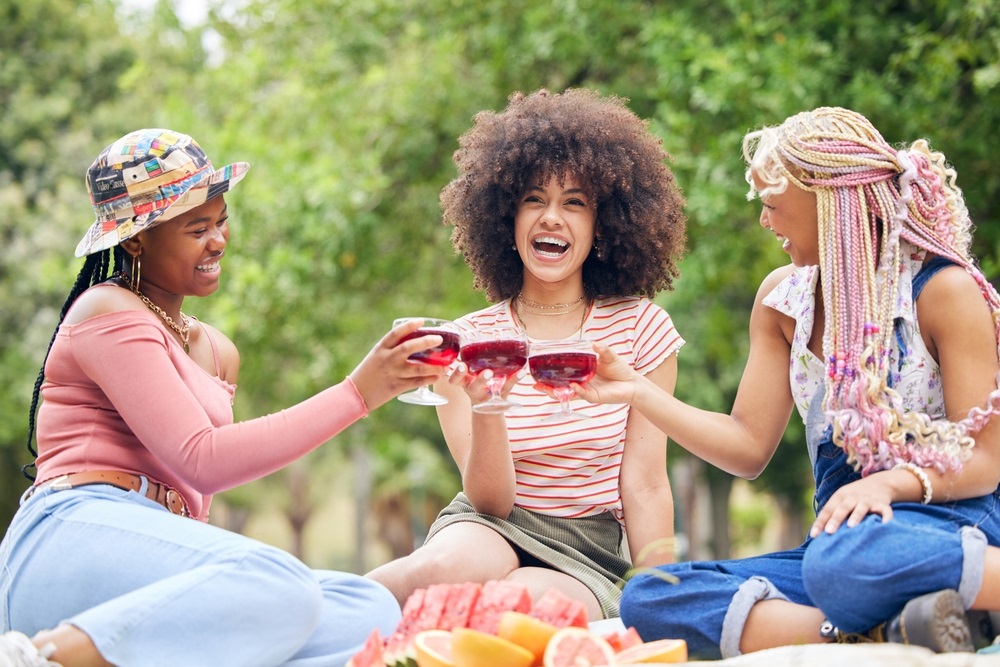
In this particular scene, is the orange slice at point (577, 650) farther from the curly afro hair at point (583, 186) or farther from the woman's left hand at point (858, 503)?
the curly afro hair at point (583, 186)

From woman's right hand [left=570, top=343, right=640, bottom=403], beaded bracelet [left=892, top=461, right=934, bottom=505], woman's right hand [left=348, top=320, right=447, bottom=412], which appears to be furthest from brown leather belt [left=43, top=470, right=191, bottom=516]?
beaded bracelet [left=892, top=461, right=934, bottom=505]

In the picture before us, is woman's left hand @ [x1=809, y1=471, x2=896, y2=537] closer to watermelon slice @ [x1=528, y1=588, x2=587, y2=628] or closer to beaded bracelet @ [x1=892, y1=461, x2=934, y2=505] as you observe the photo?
beaded bracelet @ [x1=892, y1=461, x2=934, y2=505]

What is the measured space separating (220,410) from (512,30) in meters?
7.61

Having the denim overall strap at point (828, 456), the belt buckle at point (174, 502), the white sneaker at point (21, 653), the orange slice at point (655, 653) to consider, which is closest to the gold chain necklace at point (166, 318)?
the belt buckle at point (174, 502)

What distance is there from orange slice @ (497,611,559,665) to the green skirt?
3.86ft

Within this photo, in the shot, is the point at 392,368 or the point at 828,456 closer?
the point at 392,368

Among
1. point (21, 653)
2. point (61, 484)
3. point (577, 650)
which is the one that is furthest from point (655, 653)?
point (61, 484)

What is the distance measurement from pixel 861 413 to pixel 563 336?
1312 millimetres

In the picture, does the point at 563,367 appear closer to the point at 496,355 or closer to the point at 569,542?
the point at 496,355

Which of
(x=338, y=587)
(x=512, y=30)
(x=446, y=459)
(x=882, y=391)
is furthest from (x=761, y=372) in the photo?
(x=446, y=459)

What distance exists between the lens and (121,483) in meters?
3.79

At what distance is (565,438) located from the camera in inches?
177

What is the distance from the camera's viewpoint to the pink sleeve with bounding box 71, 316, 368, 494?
3582 mm

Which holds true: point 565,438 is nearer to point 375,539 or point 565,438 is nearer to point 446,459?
point 446,459
